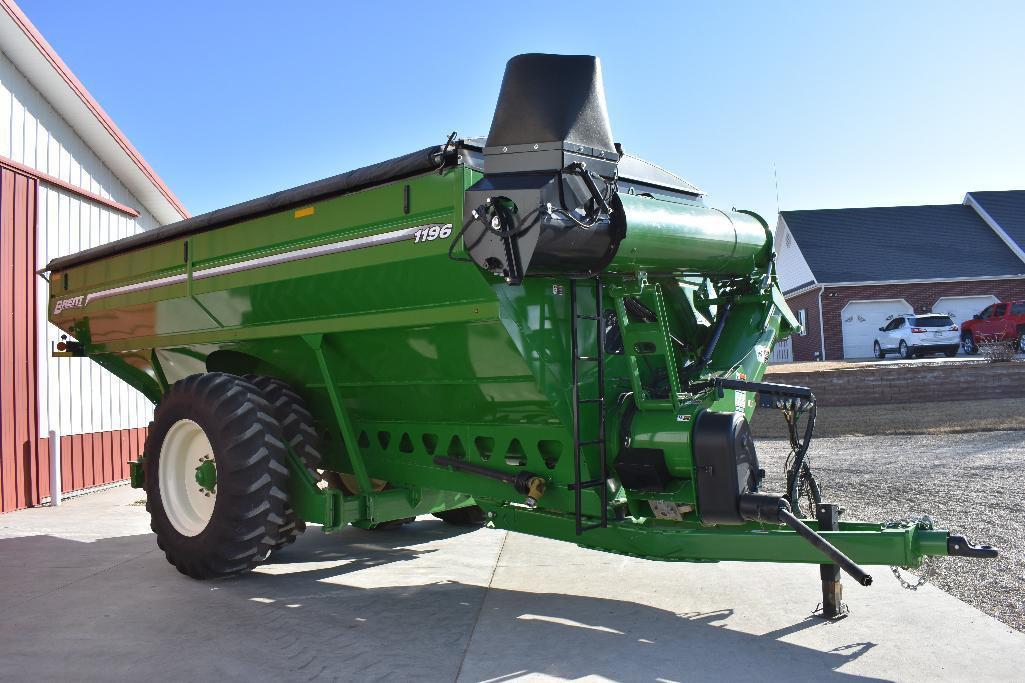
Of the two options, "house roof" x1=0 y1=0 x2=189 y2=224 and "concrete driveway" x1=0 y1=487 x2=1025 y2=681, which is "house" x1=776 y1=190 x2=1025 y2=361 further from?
"concrete driveway" x1=0 y1=487 x2=1025 y2=681

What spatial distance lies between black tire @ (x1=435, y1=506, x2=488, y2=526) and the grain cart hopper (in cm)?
120

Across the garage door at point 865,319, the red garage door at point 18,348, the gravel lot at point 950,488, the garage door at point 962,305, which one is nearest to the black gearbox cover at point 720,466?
the gravel lot at point 950,488

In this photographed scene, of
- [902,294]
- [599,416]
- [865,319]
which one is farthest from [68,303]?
[902,294]

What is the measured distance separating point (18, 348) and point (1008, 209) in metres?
31.8

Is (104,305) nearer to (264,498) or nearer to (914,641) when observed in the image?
(264,498)

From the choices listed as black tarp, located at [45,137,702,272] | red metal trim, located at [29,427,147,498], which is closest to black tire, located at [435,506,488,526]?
black tarp, located at [45,137,702,272]

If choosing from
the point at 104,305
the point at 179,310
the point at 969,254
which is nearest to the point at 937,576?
the point at 179,310

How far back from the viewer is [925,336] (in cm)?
2545

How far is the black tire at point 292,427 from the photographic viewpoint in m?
5.82

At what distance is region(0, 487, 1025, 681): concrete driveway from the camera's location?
3973mm

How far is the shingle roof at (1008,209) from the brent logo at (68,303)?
98.9 ft

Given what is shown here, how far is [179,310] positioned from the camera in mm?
6246

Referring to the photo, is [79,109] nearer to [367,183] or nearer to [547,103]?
[367,183]

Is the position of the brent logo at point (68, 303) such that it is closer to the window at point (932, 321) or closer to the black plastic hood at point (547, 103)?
the black plastic hood at point (547, 103)
